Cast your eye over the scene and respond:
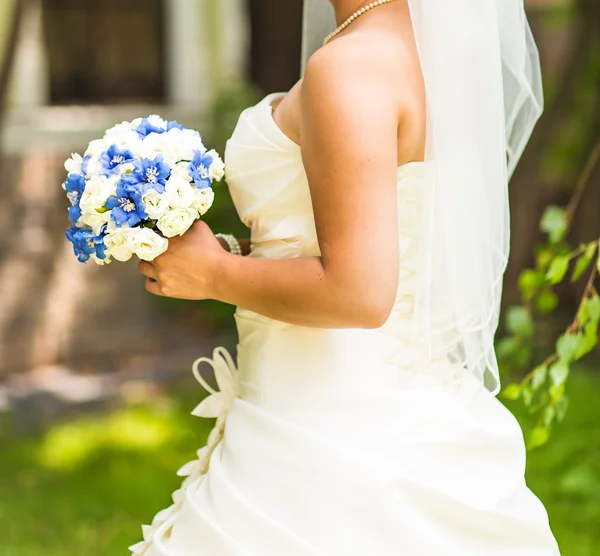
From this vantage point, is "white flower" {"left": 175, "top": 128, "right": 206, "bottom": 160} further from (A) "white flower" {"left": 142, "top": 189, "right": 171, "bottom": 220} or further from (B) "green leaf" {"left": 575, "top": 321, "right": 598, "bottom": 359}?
(B) "green leaf" {"left": 575, "top": 321, "right": 598, "bottom": 359}

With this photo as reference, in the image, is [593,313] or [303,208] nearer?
[303,208]

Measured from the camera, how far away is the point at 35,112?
677cm

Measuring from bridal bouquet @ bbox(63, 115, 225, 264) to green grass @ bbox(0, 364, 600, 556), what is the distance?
2.36m

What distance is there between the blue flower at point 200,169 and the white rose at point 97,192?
5.8 inches

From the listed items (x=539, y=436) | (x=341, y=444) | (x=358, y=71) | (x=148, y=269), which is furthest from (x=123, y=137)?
(x=539, y=436)

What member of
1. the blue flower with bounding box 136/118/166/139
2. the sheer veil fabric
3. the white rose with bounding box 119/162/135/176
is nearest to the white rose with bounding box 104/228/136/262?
the white rose with bounding box 119/162/135/176

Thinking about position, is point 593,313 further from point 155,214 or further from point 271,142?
point 155,214

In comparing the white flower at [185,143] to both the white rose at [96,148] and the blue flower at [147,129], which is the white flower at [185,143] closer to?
the blue flower at [147,129]

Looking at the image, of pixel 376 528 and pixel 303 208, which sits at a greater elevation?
pixel 303 208

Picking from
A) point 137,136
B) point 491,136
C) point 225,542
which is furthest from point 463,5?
point 225,542

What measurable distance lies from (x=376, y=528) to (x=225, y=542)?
0.28 meters

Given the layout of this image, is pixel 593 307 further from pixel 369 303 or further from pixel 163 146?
pixel 163 146

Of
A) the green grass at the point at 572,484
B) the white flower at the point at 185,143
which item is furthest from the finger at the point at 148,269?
the green grass at the point at 572,484

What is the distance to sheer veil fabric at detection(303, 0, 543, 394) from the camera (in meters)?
1.81
